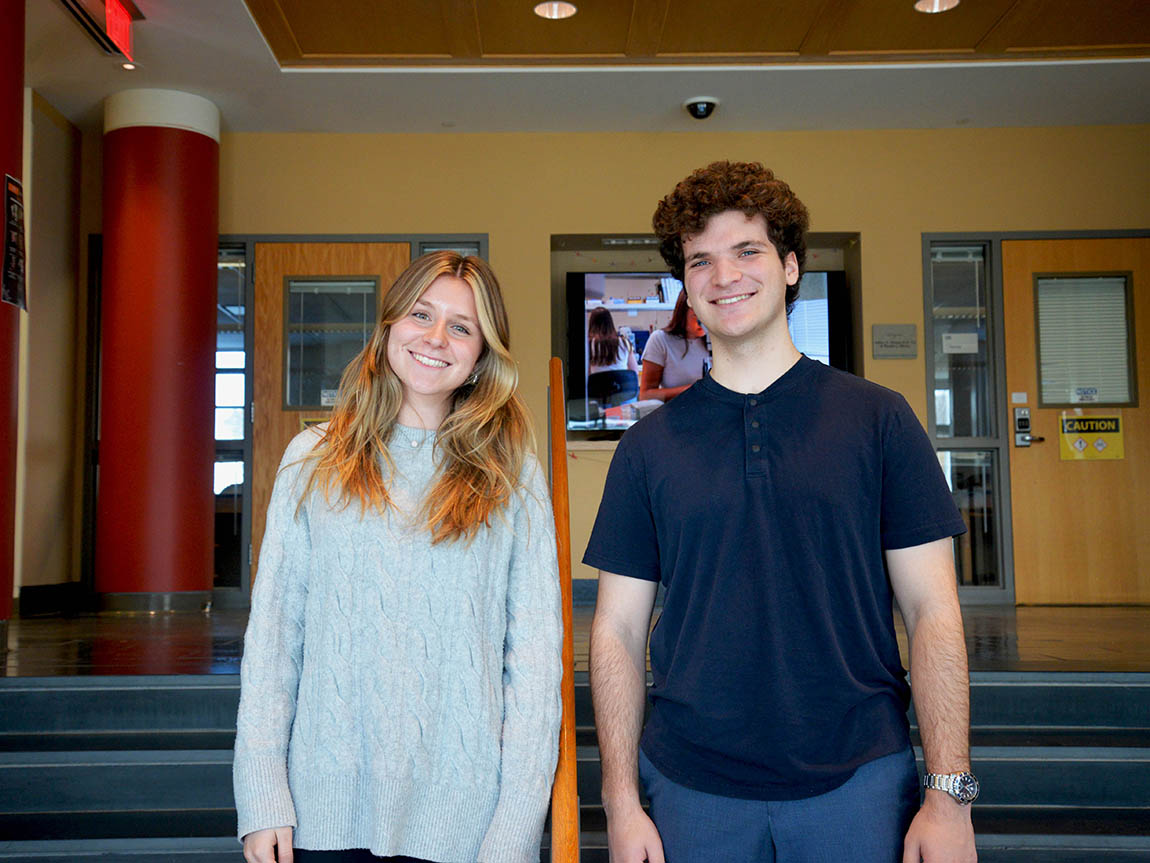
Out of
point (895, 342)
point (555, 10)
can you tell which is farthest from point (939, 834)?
point (895, 342)

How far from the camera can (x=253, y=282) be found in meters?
5.93

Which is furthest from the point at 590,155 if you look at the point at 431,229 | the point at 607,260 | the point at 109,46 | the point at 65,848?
the point at 65,848

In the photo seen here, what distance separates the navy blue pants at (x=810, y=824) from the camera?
1.33 m

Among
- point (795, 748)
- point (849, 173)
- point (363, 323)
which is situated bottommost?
point (795, 748)

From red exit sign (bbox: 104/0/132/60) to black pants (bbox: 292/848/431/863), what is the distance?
4207mm

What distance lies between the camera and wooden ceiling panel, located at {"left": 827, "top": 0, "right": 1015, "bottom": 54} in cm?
454

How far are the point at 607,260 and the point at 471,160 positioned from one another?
41.7 inches

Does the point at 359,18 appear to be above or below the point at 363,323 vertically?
above

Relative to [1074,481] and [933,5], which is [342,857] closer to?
[933,5]

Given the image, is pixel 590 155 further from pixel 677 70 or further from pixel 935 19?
pixel 935 19

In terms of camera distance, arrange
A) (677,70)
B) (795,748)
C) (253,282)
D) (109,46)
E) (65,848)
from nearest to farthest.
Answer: (795,748)
(65,848)
(109,46)
(677,70)
(253,282)

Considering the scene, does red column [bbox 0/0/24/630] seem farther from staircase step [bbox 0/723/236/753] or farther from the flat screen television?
the flat screen television

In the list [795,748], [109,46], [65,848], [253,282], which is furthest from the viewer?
[253,282]

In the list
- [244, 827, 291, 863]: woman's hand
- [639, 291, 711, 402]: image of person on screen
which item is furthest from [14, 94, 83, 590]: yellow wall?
[244, 827, 291, 863]: woman's hand
